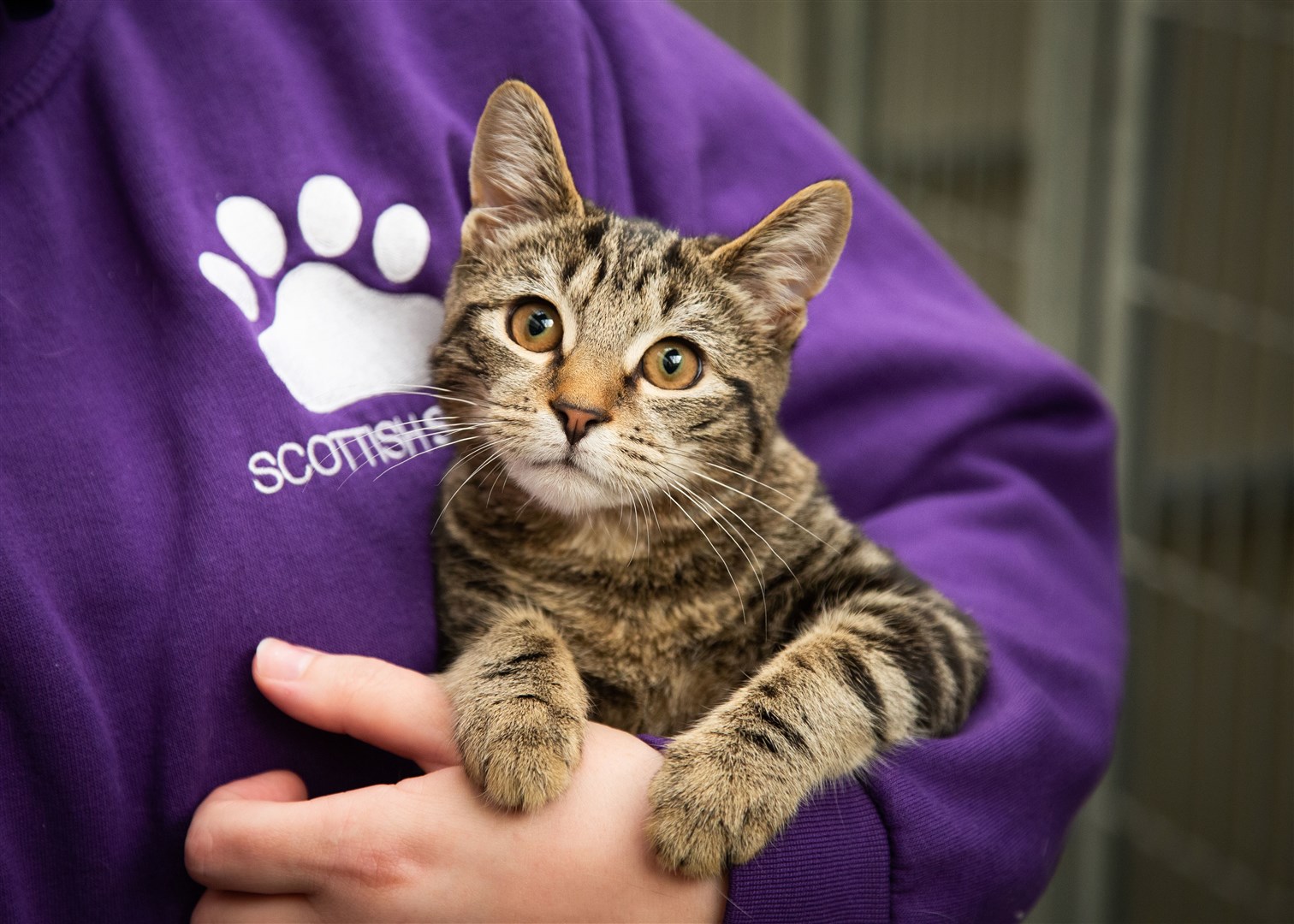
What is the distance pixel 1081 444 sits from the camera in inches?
63.0

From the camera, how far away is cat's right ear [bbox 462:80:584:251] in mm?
1233

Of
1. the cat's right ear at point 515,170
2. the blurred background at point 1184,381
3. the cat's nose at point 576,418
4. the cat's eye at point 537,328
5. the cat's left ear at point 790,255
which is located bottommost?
the blurred background at point 1184,381

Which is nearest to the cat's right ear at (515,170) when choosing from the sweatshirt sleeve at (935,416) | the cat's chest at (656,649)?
the sweatshirt sleeve at (935,416)

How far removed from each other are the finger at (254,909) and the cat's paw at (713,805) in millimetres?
350

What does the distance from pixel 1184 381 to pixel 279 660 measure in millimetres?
2456

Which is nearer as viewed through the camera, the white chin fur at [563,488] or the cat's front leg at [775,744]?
the cat's front leg at [775,744]

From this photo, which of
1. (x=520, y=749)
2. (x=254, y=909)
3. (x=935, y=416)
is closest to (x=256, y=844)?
(x=254, y=909)

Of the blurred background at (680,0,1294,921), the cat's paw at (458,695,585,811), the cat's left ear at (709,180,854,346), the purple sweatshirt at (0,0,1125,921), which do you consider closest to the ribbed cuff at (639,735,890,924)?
the purple sweatshirt at (0,0,1125,921)

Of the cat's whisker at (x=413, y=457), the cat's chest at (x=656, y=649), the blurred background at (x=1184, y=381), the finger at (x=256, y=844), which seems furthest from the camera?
the blurred background at (x=1184, y=381)

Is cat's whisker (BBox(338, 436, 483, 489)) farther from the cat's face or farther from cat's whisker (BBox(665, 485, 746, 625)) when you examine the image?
cat's whisker (BBox(665, 485, 746, 625))

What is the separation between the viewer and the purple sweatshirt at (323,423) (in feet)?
3.43

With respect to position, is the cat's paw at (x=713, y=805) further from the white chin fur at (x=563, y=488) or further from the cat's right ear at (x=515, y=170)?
the cat's right ear at (x=515, y=170)

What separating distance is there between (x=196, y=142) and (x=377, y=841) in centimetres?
80

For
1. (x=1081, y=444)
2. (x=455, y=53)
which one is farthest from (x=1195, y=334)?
(x=455, y=53)
